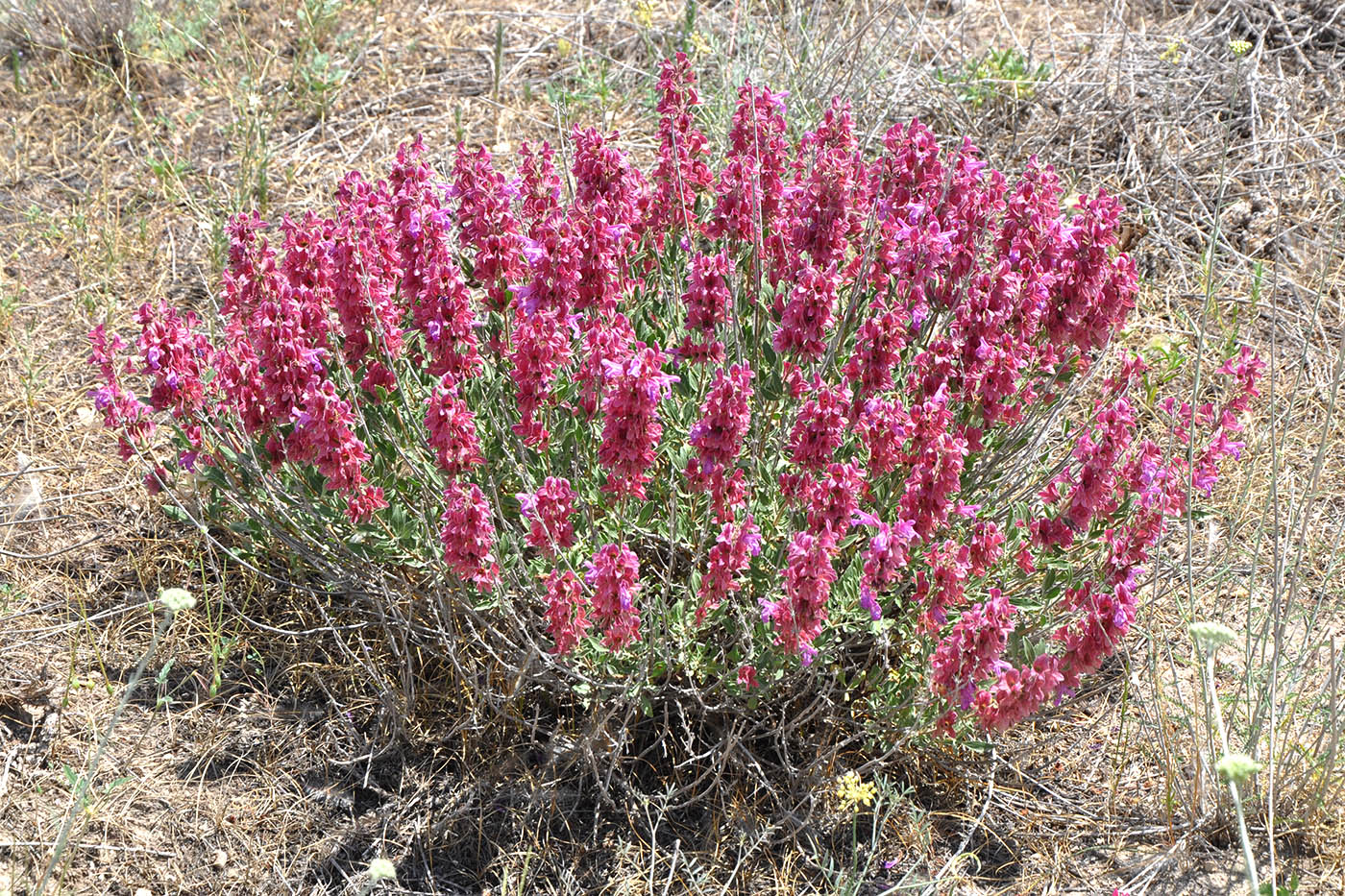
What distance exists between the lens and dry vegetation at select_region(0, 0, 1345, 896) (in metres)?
3.49

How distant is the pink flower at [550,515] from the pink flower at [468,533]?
0.11 meters

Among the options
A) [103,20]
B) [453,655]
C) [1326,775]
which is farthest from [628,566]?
[103,20]

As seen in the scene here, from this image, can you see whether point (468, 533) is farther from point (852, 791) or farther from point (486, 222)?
point (852, 791)

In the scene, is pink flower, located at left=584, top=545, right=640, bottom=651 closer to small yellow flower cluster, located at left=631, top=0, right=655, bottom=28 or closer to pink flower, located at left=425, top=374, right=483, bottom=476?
pink flower, located at left=425, top=374, right=483, bottom=476

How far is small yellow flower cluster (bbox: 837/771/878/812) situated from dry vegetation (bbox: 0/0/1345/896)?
0.09 meters

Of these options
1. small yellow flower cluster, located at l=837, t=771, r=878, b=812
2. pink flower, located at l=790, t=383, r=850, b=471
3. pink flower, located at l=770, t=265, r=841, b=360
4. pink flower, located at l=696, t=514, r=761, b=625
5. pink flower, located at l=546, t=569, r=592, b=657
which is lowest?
small yellow flower cluster, located at l=837, t=771, r=878, b=812

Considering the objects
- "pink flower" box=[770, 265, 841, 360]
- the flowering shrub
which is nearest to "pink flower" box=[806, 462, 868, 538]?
the flowering shrub

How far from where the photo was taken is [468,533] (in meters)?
2.91

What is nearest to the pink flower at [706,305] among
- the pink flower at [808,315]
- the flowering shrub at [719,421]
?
the flowering shrub at [719,421]

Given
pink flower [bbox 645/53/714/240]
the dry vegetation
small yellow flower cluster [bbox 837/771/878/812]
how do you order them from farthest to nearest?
pink flower [bbox 645/53/714/240] < the dry vegetation < small yellow flower cluster [bbox 837/771/878/812]

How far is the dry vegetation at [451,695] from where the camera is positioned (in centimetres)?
349

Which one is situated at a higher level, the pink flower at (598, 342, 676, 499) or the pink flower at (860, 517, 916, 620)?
the pink flower at (598, 342, 676, 499)

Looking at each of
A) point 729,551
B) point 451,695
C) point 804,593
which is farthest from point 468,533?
point 451,695

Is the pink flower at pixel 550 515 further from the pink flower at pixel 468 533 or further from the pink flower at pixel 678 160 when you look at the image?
the pink flower at pixel 678 160
